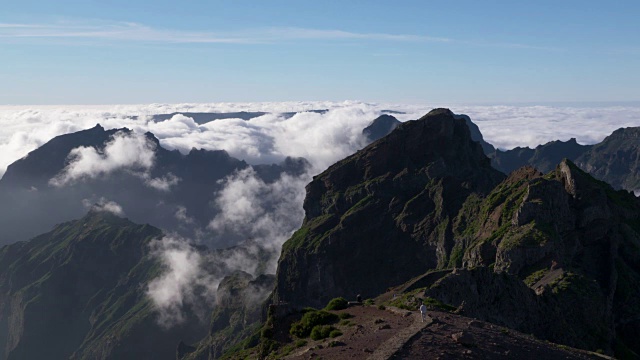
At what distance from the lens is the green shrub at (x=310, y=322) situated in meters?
67.3

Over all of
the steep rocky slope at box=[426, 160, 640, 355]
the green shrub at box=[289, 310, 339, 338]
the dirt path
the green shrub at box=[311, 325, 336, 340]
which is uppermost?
the dirt path

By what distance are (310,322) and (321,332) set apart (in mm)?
4961

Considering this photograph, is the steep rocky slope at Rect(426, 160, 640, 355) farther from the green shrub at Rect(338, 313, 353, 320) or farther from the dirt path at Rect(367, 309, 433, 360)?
the dirt path at Rect(367, 309, 433, 360)

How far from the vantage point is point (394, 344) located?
176ft

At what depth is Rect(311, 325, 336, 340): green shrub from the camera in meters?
63.4

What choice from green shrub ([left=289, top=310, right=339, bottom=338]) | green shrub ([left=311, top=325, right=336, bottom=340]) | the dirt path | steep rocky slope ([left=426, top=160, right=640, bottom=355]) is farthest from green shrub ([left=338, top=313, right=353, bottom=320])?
steep rocky slope ([left=426, top=160, right=640, bottom=355])

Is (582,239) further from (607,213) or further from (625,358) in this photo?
(625,358)

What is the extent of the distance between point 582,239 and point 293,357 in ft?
373

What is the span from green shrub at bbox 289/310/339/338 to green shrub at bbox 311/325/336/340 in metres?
1.95

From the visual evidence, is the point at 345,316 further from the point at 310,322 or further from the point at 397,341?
the point at 397,341

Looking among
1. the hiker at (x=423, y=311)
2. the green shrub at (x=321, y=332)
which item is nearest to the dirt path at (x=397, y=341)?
the hiker at (x=423, y=311)

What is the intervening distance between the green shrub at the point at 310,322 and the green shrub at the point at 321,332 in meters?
1.95

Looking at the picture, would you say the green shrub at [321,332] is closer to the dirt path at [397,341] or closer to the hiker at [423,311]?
the dirt path at [397,341]

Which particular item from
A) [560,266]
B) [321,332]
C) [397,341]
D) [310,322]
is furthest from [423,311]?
[560,266]
